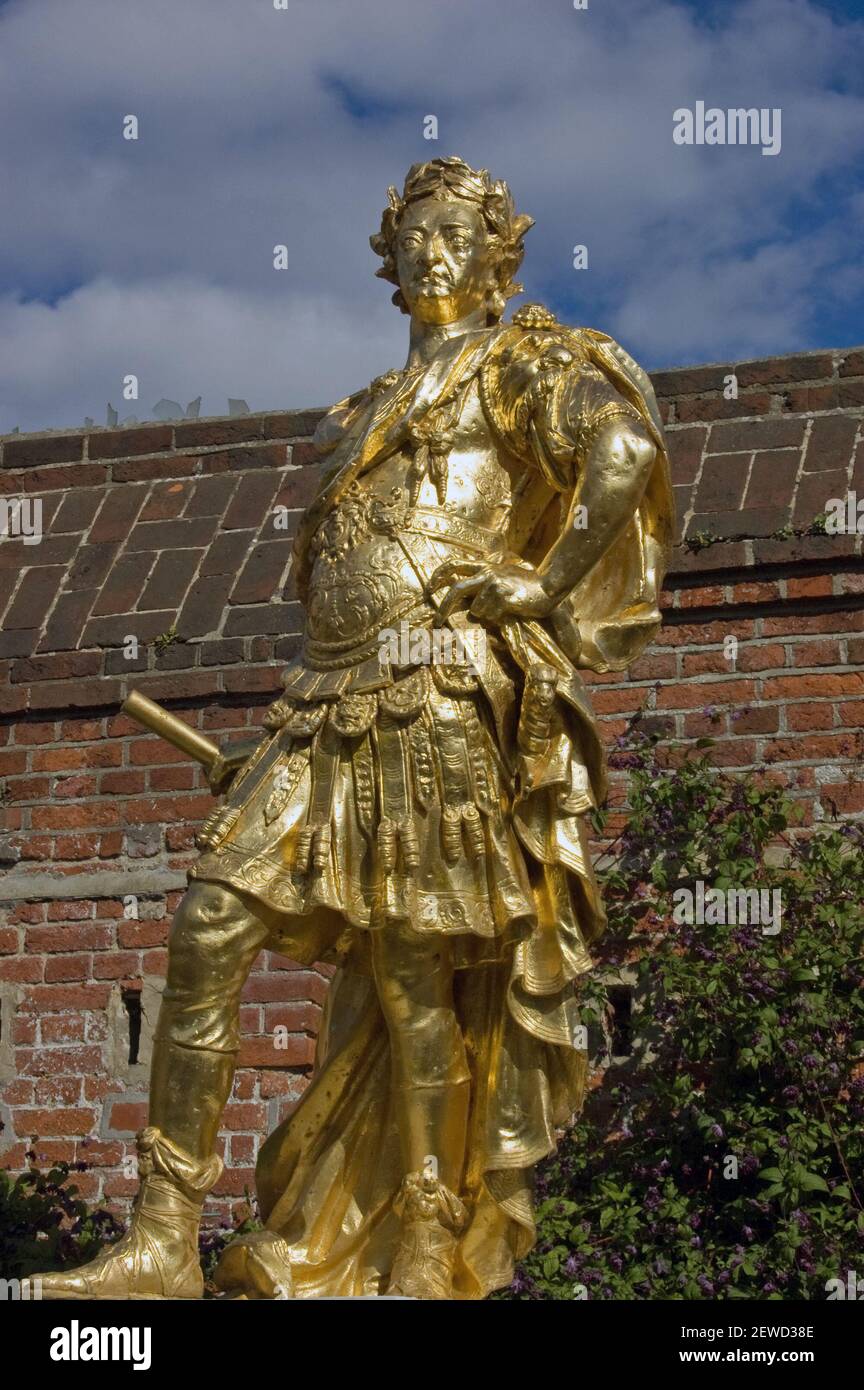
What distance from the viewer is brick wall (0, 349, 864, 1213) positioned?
22.7 feet

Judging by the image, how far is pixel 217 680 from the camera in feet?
23.8

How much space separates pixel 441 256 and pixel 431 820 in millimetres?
1289

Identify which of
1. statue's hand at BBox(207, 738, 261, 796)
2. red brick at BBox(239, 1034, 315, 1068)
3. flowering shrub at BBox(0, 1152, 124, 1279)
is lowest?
flowering shrub at BBox(0, 1152, 124, 1279)

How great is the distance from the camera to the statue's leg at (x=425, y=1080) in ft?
15.4

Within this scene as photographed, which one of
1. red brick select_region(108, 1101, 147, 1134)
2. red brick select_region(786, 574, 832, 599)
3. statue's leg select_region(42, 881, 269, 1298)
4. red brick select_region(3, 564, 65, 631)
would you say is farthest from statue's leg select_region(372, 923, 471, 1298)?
red brick select_region(3, 564, 65, 631)

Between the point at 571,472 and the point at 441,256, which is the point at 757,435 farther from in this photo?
the point at 571,472

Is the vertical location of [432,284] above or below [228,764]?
above

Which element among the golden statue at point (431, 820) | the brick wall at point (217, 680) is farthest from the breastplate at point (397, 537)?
the brick wall at point (217, 680)

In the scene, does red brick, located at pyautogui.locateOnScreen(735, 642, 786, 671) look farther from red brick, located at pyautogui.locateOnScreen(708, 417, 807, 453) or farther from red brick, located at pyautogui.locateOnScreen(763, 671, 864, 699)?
red brick, located at pyautogui.locateOnScreen(708, 417, 807, 453)

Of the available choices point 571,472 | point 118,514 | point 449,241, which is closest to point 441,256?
point 449,241

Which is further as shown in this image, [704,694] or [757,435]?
[757,435]

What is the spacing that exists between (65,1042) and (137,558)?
1669 millimetres

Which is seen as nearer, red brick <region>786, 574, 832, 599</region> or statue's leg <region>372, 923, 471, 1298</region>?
statue's leg <region>372, 923, 471, 1298</region>

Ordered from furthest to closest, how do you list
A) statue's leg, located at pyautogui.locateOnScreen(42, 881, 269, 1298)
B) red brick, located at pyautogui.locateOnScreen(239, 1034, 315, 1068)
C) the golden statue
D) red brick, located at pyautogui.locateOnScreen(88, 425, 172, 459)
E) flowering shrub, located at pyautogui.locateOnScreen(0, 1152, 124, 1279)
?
red brick, located at pyautogui.locateOnScreen(88, 425, 172, 459) < red brick, located at pyautogui.locateOnScreen(239, 1034, 315, 1068) < flowering shrub, located at pyautogui.locateOnScreen(0, 1152, 124, 1279) < the golden statue < statue's leg, located at pyautogui.locateOnScreen(42, 881, 269, 1298)
